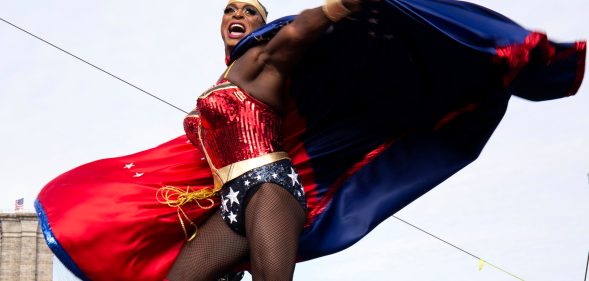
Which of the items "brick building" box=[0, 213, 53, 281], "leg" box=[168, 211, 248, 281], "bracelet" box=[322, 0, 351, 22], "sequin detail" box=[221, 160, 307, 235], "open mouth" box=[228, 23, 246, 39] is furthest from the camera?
"brick building" box=[0, 213, 53, 281]

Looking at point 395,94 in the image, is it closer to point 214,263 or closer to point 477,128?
point 477,128

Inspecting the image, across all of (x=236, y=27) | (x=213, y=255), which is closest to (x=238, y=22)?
(x=236, y=27)

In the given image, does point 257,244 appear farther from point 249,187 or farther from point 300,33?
point 300,33

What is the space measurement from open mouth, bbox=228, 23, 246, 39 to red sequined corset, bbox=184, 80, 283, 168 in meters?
0.65

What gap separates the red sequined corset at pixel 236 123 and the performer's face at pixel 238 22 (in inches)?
25.7

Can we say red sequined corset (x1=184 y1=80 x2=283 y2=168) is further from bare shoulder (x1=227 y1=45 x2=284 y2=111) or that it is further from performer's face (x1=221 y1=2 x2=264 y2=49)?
performer's face (x1=221 y1=2 x2=264 y2=49)

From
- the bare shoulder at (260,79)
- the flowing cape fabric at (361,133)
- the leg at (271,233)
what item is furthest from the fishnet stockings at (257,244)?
the bare shoulder at (260,79)

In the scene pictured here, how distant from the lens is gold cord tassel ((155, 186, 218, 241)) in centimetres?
354

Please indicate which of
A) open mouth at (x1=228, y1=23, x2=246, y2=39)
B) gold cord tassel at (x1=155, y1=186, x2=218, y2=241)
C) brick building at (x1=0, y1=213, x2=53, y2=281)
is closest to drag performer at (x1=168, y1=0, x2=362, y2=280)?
gold cord tassel at (x1=155, y1=186, x2=218, y2=241)

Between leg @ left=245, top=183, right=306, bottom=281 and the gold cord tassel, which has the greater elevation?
leg @ left=245, top=183, right=306, bottom=281

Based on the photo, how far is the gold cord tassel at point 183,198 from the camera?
3535 millimetres

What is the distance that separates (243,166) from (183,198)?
469 millimetres

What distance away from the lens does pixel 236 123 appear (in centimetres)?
323

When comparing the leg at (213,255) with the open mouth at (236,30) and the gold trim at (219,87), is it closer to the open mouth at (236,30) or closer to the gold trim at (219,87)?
the gold trim at (219,87)
